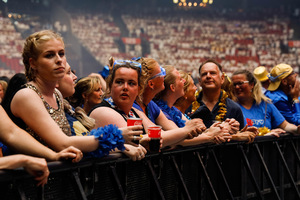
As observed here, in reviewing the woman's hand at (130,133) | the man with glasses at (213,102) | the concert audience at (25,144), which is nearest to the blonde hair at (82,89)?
the man with glasses at (213,102)

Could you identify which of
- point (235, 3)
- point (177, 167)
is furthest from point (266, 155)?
point (235, 3)

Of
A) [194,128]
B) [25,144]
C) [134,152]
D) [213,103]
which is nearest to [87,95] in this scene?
[213,103]

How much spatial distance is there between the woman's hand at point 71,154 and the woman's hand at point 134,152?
382 millimetres

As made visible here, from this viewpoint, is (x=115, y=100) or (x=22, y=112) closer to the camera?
(x=22, y=112)

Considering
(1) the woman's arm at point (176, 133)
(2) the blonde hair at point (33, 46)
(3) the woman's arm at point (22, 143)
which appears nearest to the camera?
(3) the woman's arm at point (22, 143)

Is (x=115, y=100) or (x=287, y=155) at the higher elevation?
(x=115, y=100)

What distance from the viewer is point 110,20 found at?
22.9 metres

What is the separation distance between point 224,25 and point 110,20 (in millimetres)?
5906

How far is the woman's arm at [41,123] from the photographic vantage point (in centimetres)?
189

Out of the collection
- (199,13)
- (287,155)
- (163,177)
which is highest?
(199,13)

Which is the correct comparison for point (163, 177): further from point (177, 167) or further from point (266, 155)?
point (266, 155)

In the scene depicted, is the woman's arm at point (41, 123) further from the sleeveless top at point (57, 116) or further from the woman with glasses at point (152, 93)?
the woman with glasses at point (152, 93)

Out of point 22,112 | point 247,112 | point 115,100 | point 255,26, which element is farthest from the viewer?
point 255,26

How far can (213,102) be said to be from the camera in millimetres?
3836
